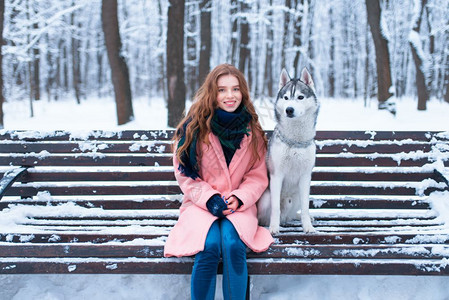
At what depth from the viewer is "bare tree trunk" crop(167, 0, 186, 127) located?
23.5 ft

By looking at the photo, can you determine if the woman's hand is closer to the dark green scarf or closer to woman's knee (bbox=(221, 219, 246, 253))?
woman's knee (bbox=(221, 219, 246, 253))

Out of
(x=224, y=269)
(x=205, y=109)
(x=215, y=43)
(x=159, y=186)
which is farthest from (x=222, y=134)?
(x=215, y=43)

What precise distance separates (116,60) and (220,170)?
22.4 feet

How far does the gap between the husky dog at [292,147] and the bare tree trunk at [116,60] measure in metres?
6.79

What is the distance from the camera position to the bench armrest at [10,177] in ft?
9.49

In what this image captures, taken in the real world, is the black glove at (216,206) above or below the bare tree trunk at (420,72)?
below

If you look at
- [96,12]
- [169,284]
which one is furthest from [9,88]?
[169,284]

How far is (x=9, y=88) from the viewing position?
19.6 meters

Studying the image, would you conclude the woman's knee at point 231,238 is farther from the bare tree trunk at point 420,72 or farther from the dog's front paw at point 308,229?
the bare tree trunk at point 420,72

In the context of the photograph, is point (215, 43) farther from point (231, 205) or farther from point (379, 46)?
point (231, 205)

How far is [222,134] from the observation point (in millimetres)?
2461

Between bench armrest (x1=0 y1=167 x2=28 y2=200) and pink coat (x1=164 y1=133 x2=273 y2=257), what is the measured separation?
4.95 feet

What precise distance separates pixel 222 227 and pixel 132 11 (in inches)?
1019

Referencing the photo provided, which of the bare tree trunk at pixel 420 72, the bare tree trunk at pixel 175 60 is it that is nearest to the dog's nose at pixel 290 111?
the bare tree trunk at pixel 175 60
